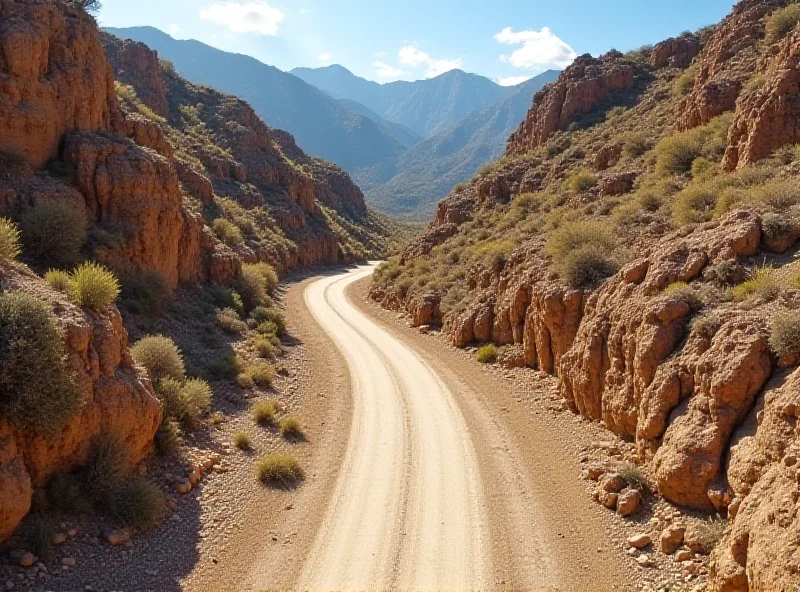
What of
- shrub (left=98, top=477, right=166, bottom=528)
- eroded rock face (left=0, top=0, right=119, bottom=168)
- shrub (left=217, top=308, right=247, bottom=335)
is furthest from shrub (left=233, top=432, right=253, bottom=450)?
eroded rock face (left=0, top=0, right=119, bottom=168)

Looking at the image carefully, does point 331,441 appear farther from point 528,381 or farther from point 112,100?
point 112,100

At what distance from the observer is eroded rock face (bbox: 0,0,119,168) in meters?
17.2

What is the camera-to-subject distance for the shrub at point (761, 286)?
408 inches

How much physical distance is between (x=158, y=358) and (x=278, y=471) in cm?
484

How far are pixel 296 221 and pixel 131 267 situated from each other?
3934cm

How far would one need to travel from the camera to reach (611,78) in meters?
39.3

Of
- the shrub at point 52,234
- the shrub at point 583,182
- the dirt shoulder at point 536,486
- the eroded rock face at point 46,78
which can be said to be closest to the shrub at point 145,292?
the shrub at point 52,234

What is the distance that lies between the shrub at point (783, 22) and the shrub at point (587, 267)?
16.6 meters

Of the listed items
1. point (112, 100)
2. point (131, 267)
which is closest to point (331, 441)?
point (131, 267)

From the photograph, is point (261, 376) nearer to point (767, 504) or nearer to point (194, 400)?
point (194, 400)

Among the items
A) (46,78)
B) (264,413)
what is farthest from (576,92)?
(264,413)

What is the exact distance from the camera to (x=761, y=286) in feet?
34.7

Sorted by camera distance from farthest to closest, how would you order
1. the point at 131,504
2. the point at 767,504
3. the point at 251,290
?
the point at 251,290 < the point at 131,504 < the point at 767,504

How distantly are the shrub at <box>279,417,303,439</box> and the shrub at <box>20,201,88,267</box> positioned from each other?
25.1 feet
